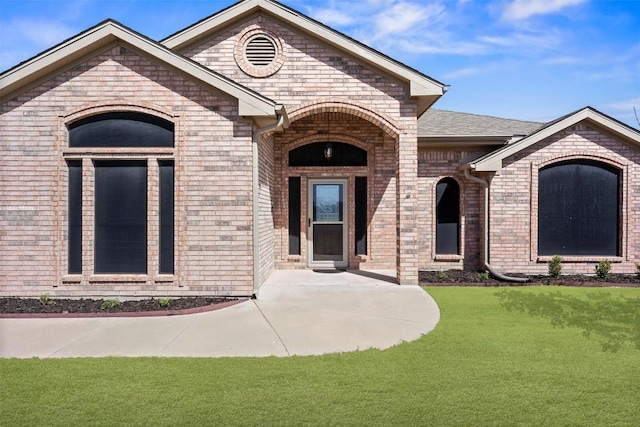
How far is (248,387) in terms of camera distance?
3621 millimetres

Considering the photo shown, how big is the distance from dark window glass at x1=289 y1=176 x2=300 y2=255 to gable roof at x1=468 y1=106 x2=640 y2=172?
14.8 feet

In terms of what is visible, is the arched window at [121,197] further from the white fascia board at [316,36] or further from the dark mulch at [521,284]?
the dark mulch at [521,284]

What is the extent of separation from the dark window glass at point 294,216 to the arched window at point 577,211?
6.24 metres

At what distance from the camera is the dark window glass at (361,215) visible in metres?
10.2

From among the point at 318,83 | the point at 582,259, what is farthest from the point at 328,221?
the point at 582,259

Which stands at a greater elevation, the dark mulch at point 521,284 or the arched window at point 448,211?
the arched window at point 448,211

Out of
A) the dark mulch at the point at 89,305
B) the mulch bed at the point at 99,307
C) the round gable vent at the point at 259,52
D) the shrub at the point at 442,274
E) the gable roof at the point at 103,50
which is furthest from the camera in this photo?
the shrub at the point at 442,274

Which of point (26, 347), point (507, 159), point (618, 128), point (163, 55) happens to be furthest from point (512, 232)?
point (26, 347)

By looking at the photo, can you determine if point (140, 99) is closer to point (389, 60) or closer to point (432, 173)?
point (389, 60)

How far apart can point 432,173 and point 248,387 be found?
8.11 m

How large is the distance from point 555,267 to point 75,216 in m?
10.6

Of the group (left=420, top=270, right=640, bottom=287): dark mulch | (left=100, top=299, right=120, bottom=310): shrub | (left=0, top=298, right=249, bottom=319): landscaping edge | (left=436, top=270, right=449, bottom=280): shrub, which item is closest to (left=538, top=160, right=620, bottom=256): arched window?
(left=420, top=270, right=640, bottom=287): dark mulch

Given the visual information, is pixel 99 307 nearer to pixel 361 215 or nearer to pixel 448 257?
pixel 361 215

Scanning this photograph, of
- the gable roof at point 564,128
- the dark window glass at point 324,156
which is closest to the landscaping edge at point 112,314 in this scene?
the dark window glass at point 324,156
